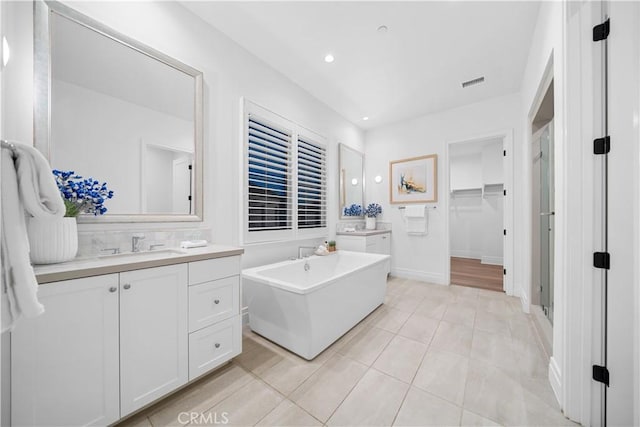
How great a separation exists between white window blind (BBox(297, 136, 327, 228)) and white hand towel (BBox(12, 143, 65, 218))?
223 centimetres

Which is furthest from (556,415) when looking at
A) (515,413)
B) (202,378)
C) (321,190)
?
(321,190)

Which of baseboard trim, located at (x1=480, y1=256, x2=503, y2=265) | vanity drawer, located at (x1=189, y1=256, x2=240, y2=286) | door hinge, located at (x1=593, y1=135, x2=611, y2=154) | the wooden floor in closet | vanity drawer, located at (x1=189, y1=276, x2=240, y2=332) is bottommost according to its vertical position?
the wooden floor in closet

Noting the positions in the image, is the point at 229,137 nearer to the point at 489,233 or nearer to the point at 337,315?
the point at 337,315

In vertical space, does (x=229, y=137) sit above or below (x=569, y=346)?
above

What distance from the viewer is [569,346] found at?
4.04ft

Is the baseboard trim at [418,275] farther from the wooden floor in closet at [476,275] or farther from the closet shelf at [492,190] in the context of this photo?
the closet shelf at [492,190]

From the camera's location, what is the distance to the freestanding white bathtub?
5.66 ft

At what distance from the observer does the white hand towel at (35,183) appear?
0.80 metres

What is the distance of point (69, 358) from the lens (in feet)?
3.28

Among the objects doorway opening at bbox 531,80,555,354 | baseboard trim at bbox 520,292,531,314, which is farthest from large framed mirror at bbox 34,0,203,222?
baseboard trim at bbox 520,292,531,314

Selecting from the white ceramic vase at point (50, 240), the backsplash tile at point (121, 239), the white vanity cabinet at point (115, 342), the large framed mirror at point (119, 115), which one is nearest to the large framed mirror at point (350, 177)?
the large framed mirror at point (119, 115)

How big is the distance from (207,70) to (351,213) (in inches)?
105

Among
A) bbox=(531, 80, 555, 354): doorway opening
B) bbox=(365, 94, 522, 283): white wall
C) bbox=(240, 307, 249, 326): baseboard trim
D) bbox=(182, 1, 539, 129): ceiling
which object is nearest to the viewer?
bbox=(182, 1, 539, 129): ceiling

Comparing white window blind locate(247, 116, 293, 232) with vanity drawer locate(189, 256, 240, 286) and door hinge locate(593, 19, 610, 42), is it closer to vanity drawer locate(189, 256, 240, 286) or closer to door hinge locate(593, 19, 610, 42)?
vanity drawer locate(189, 256, 240, 286)
